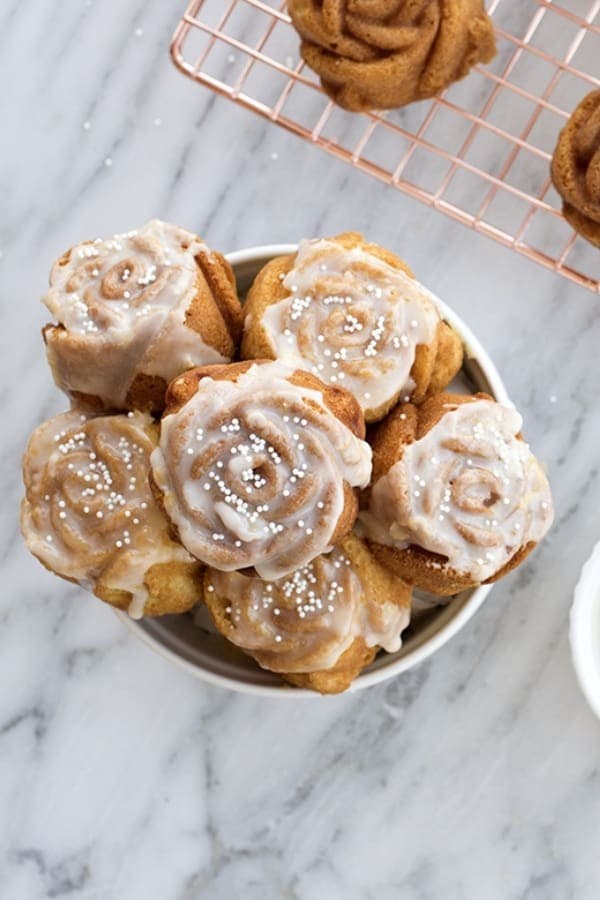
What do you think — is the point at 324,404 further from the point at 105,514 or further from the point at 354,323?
the point at 105,514

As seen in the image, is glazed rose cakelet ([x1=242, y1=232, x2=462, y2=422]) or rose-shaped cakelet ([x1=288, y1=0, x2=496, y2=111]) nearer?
glazed rose cakelet ([x1=242, y1=232, x2=462, y2=422])

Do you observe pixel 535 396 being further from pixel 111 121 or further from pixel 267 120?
pixel 111 121

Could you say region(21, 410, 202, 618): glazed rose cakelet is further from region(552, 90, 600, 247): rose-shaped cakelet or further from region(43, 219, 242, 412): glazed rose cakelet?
region(552, 90, 600, 247): rose-shaped cakelet

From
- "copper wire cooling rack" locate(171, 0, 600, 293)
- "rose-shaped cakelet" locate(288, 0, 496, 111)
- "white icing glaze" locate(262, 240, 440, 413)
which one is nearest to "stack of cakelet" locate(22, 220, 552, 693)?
"white icing glaze" locate(262, 240, 440, 413)

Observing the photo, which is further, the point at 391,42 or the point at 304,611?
the point at 391,42

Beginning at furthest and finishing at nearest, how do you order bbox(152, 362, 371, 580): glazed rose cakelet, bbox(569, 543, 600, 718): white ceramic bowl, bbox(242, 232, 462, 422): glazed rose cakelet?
bbox(569, 543, 600, 718): white ceramic bowl
bbox(242, 232, 462, 422): glazed rose cakelet
bbox(152, 362, 371, 580): glazed rose cakelet

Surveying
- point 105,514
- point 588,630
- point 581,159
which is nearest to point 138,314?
point 105,514

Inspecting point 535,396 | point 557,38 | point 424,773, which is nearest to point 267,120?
point 557,38
